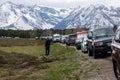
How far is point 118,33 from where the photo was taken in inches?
536

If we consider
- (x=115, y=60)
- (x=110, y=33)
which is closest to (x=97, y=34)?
(x=110, y=33)

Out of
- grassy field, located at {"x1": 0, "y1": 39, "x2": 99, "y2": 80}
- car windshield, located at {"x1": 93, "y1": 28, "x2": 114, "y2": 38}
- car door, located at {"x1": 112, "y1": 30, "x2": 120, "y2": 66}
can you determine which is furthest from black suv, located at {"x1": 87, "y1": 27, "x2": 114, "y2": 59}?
car door, located at {"x1": 112, "y1": 30, "x2": 120, "y2": 66}

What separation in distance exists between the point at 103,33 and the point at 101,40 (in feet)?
4.56

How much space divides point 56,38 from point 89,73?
8100cm

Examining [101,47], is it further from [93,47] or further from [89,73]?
[89,73]

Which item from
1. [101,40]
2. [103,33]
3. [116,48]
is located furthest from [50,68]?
[116,48]

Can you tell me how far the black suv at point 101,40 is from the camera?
26234 millimetres

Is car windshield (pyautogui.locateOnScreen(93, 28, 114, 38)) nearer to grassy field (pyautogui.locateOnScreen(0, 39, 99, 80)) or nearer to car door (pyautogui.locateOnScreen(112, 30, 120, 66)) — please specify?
grassy field (pyautogui.locateOnScreen(0, 39, 99, 80))

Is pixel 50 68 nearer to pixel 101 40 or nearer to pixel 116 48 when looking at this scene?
pixel 101 40

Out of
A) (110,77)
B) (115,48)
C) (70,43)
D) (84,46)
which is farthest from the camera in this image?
(70,43)

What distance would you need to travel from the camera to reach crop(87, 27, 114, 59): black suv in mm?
26234

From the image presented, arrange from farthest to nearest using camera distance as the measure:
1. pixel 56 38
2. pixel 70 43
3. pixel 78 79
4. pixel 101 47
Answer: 1. pixel 56 38
2. pixel 70 43
3. pixel 101 47
4. pixel 78 79

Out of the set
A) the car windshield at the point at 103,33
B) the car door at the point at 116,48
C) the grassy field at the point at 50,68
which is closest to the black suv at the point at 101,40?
the car windshield at the point at 103,33

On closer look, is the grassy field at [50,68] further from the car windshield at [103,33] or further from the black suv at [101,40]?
the car windshield at [103,33]
